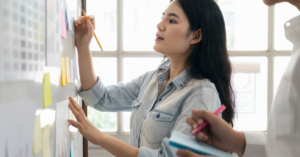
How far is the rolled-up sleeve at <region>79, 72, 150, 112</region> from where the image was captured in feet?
4.03

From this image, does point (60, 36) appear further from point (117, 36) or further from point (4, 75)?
point (117, 36)

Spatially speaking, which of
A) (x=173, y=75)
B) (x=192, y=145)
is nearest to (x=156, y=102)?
(x=173, y=75)

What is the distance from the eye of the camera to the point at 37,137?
654 millimetres

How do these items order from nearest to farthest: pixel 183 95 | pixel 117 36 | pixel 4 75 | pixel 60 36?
pixel 4 75 → pixel 60 36 → pixel 183 95 → pixel 117 36

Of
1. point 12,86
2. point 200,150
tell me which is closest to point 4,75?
point 12,86

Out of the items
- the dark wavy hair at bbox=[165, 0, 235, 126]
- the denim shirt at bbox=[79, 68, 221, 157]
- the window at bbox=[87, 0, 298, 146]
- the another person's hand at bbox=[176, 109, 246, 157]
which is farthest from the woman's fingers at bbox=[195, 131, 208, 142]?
the window at bbox=[87, 0, 298, 146]

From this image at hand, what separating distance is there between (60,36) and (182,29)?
543 millimetres

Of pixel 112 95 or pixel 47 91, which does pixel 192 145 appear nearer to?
pixel 47 91

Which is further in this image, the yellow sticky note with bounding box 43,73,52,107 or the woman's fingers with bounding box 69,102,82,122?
the woman's fingers with bounding box 69,102,82,122

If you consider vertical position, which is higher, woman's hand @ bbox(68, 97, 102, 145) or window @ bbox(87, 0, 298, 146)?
window @ bbox(87, 0, 298, 146)

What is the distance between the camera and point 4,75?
47 cm

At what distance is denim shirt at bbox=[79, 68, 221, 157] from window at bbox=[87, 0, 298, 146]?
383mm

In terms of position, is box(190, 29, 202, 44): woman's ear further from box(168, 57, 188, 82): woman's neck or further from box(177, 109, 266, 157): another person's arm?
box(177, 109, 266, 157): another person's arm

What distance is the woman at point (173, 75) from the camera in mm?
1023
